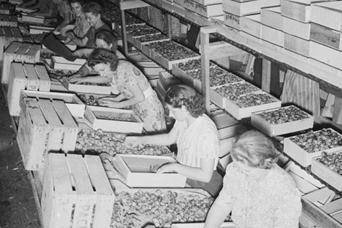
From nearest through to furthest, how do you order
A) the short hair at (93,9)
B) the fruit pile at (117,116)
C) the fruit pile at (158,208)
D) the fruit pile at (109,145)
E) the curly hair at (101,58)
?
the fruit pile at (158,208)
the fruit pile at (109,145)
the fruit pile at (117,116)
the curly hair at (101,58)
the short hair at (93,9)

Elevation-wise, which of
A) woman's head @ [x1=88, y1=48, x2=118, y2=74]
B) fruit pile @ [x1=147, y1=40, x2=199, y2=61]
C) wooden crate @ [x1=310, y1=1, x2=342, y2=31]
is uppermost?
wooden crate @ [x1=310, y1=1, x2=342, y2=31]

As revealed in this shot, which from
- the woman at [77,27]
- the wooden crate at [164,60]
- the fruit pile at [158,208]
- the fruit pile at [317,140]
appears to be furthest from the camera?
the woman at [77,27]

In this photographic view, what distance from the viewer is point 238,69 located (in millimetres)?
8594

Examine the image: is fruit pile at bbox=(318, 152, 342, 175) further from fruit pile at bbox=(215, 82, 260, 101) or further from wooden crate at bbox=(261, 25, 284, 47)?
fruit pile at bbox=(215, 82, 260, 101)

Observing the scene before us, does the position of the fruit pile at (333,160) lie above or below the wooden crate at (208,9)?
below

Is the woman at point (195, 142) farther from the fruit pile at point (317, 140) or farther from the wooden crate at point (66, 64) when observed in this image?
the wooden crate at point (66, 64)

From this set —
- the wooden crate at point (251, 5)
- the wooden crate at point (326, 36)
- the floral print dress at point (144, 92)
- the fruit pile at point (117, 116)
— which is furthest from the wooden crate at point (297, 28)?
the fruit pile at point (117, 116)

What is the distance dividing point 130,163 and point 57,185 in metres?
0.88

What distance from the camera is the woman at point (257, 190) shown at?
3221mm

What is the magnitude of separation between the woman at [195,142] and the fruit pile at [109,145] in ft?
1.41

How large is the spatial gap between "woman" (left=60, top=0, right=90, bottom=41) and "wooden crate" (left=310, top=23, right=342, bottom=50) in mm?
5341

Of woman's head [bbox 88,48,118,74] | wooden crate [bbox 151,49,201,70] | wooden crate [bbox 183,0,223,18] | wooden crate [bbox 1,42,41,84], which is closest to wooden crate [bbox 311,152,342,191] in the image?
wooden crate [bbox 183,0,223,18]

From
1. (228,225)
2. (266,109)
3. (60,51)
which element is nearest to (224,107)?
(266,109)

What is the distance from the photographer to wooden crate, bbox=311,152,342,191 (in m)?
4.04
